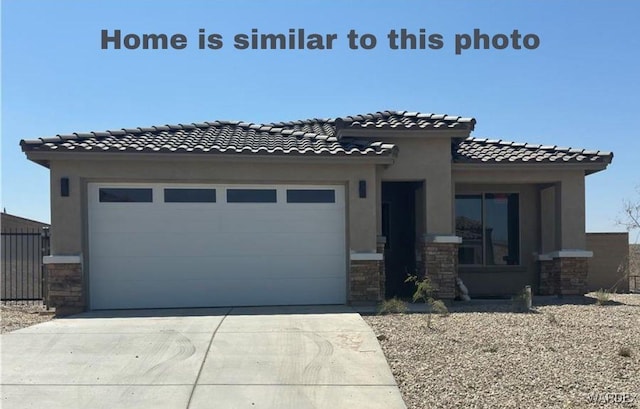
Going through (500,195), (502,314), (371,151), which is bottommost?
(502,314)

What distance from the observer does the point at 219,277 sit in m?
12.0

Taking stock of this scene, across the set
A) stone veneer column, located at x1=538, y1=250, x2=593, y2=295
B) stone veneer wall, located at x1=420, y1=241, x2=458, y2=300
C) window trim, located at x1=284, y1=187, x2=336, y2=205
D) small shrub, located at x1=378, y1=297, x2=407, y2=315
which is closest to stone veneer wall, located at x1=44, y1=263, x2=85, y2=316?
window trim, located at x1=284, y1=187, x2=336, y2=205

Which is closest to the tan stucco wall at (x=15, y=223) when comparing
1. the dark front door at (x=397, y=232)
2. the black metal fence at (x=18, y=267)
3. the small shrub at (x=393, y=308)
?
the black metal fence at (x=18, y=267)

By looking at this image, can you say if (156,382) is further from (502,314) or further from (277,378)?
(502,314)

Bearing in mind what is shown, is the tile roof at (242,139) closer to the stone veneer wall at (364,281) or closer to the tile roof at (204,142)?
the tile roof at (204,142)

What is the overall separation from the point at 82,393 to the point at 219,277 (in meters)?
5.60

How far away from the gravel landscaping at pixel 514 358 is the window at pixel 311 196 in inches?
117

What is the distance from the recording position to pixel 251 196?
476 inches

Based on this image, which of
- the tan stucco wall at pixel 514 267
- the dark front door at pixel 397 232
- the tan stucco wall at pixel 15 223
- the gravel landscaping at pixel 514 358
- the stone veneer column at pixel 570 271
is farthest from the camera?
the tan stucco wall at pixel 15 223

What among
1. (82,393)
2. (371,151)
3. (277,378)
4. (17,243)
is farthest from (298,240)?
(17,243)

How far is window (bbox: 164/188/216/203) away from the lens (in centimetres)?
1193

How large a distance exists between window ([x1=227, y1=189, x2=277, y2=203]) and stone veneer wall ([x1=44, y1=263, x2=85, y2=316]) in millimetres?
3392

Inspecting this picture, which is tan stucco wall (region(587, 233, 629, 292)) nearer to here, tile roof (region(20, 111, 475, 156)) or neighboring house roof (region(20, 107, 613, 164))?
neighboring house roof (region(20, 107, 613, 164))

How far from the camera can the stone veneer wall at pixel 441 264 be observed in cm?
1289
